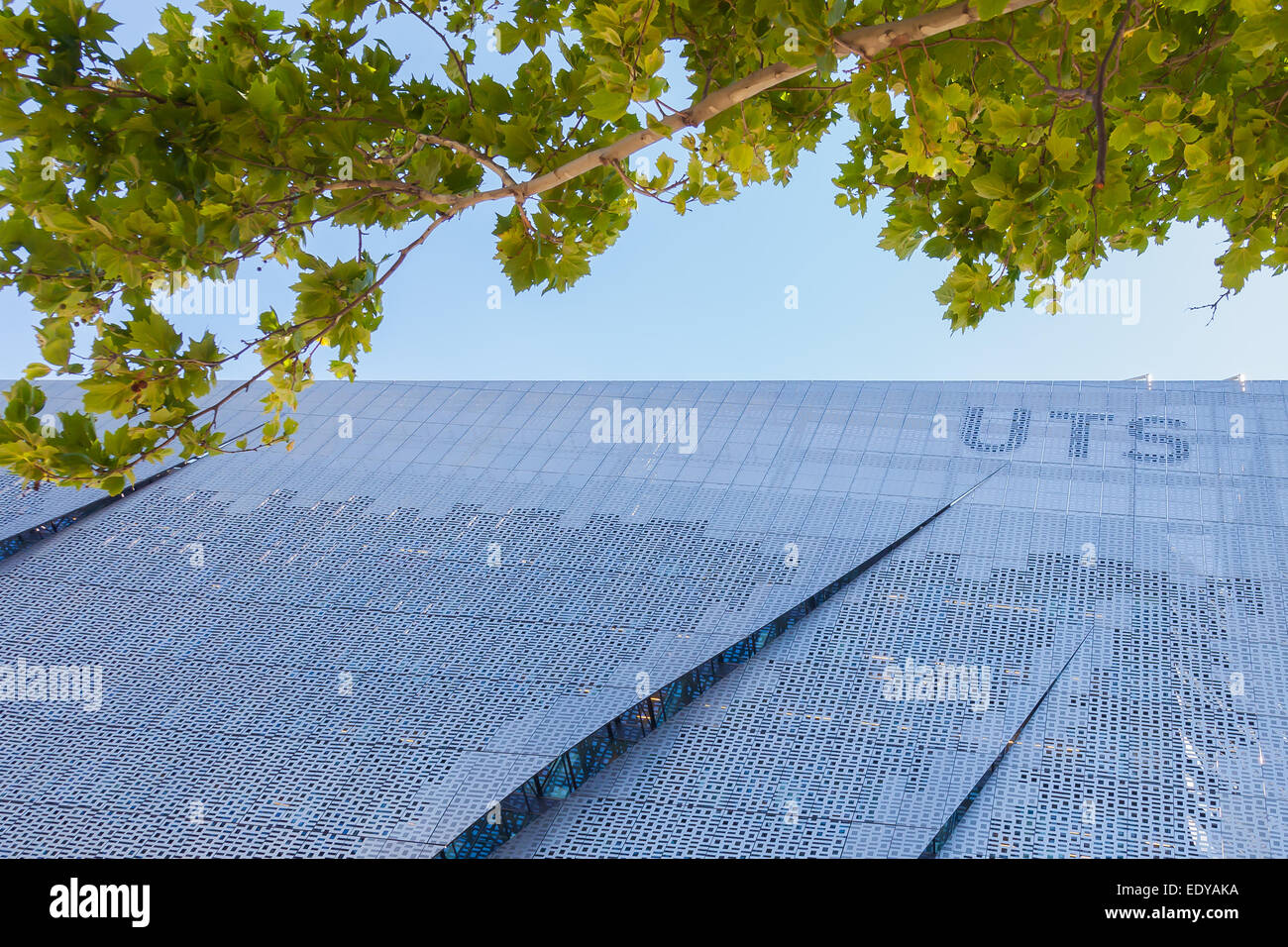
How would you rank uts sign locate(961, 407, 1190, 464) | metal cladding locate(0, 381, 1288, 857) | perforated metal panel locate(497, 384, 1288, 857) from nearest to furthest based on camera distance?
1. perforated metal panel locate(497, 384, 1288, 857)
2. metal cladding locate(0, 381, 1288, 857)
3. uts sign locate(961, 407, 1190, 464)

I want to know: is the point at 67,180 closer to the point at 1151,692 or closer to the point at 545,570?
the point at 545,570

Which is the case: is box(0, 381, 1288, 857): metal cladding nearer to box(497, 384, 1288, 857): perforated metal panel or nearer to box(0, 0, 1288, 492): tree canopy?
box(497, 384, 1288, 857): perforated metal panel

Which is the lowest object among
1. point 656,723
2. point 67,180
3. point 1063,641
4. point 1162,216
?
point 656,723

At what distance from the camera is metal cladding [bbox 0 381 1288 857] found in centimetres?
582

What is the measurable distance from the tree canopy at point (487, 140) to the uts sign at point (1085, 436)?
547 cm

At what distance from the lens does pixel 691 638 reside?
7.21 meters

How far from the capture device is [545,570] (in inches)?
327

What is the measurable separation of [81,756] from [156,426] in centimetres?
442

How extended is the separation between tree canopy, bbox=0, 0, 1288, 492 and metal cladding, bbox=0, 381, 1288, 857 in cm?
312

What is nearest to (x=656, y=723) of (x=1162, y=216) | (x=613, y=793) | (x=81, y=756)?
(x=613, y=793)

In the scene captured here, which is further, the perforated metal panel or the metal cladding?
the metal cladding

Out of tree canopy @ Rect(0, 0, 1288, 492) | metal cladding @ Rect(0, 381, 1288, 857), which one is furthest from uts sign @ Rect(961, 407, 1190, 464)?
tree canopy @ Rect(0, 0, 1288, 492)

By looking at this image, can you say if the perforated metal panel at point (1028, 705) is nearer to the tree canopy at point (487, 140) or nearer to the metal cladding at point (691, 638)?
the metal cladding at point (691, 638)
